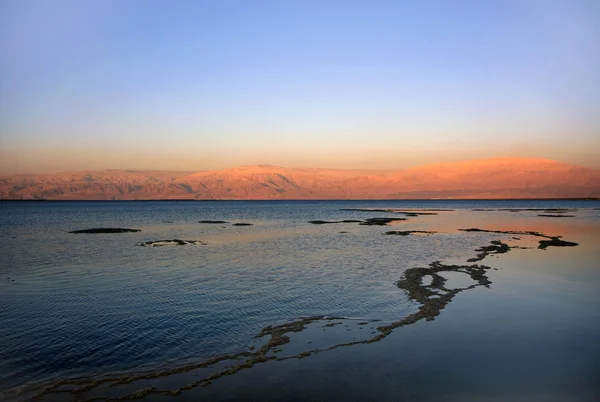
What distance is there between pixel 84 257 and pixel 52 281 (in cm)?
1098

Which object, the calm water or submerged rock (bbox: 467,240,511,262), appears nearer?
the calm water

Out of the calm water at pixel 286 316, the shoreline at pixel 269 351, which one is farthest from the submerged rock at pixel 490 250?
the shoreline at pixel 269 351

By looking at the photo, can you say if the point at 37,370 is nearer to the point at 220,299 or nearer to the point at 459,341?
the point at 220,299

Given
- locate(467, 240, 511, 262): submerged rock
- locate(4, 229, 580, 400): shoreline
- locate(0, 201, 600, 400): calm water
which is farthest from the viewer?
locate(467, 240, 511, 262): submerged rock

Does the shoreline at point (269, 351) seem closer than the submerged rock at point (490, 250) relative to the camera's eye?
Yes

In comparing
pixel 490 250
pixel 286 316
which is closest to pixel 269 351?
pixel 286 316

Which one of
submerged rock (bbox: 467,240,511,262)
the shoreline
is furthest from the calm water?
submerged rock (bbox: 467,240,511,262)

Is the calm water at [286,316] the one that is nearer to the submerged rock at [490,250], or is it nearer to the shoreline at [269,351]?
the shoreline at [269,351]

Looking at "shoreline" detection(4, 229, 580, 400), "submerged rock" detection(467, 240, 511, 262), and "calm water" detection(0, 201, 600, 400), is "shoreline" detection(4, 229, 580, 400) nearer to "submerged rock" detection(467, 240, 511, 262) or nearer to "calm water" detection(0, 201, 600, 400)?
"calm water" detection(0, 201, 600, 400)

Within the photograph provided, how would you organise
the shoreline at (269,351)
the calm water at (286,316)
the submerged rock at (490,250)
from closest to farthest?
the shoreline at (269,351), the calm water at (286,316), the submerged rock at (490,250)

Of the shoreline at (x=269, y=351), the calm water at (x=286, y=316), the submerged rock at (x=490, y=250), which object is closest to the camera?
the shoreline at (x=269, y=351)

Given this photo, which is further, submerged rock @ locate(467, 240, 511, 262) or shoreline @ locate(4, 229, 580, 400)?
submerged rock @ locate(467, 240, 511, 262)

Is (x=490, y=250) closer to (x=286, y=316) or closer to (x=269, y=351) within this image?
(x=286, y=316)

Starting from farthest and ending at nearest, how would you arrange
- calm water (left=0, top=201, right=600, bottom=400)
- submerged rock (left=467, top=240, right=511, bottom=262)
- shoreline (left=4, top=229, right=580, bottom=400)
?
submerged rock (left=467, top=240, right=511, bottom=262) → calm water (left=0, top=201, right=600, bottom=400) → shoreline (left=4, top=229, right=580, bottom=400)
